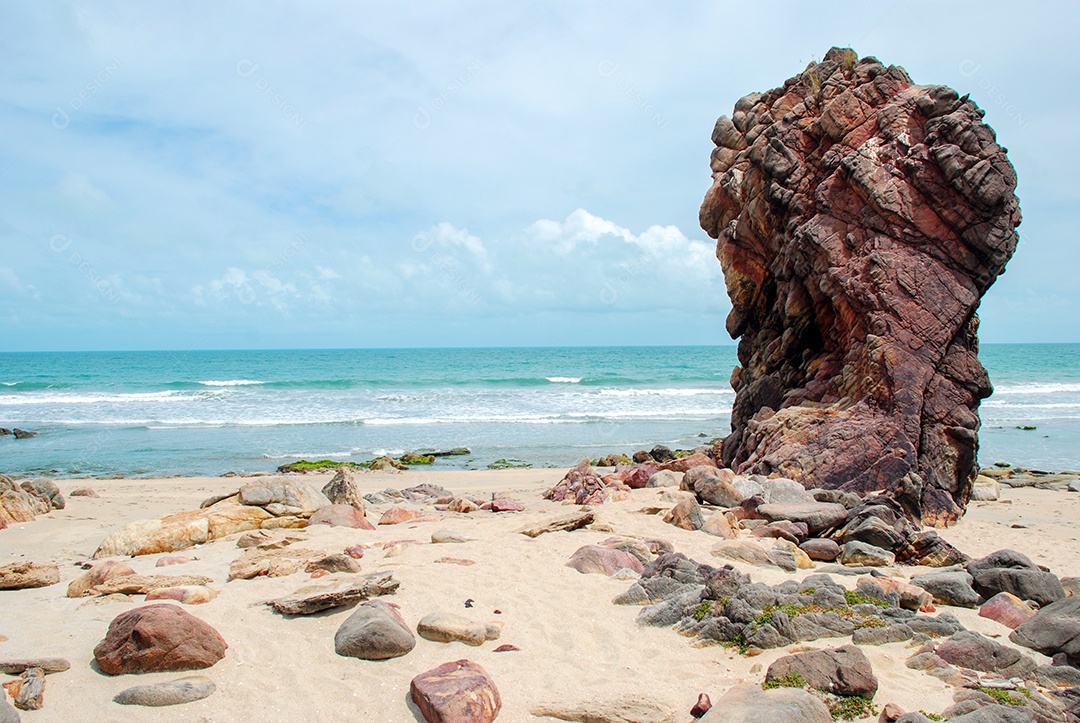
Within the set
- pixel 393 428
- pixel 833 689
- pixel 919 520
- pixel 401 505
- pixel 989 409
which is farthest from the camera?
pixel 989 409

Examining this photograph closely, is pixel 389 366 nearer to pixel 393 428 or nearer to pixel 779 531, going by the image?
pixel 393 428

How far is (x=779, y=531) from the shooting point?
9.58 m

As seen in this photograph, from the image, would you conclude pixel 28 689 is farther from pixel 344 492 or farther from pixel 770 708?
pixel 344 492

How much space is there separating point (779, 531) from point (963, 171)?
7.10m

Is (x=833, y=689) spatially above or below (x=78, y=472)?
above

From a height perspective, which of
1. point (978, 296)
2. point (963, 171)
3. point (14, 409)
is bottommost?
point (14, 409)

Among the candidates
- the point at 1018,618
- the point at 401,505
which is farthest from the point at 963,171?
the point at 401,505

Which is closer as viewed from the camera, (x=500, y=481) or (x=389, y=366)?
(x=500, y=481)

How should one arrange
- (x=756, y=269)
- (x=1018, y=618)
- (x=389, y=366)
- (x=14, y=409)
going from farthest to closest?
(x=389, y=366) → (x=14, y=409) → (x=756, y=269) → (x=1018, y=618)

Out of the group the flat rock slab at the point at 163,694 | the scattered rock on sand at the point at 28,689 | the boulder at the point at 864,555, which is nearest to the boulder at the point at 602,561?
the boulder at the point at 864,555

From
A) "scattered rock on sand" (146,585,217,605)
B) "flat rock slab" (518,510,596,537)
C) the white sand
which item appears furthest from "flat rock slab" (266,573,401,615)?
"flat rock slab" (518,510,596,537)

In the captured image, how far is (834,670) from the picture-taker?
4.98 m

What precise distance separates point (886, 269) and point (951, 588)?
23.0ft

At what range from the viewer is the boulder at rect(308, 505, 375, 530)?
10.6 meters
